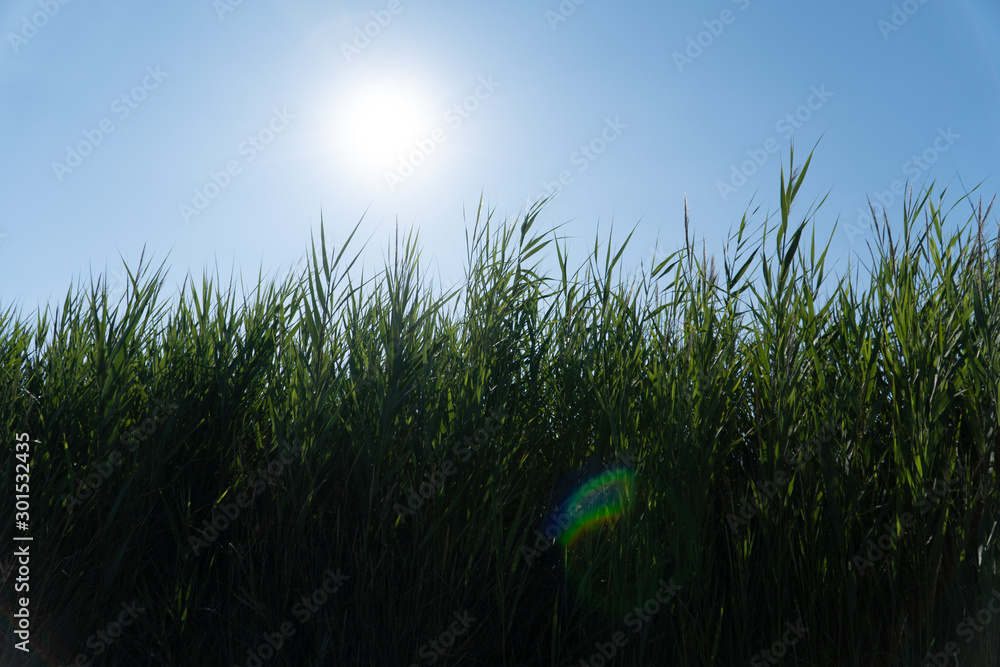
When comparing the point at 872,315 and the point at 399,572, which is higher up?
the point at 399,572

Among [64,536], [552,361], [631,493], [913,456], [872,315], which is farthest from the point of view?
[552,361]

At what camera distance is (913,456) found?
2115 mm

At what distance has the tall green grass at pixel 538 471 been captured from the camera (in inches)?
84.3

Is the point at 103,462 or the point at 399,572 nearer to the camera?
the point at 399,572

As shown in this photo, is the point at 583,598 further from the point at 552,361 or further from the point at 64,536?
the point at 64,536

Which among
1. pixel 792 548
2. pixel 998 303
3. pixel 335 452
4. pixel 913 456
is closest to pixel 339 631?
pixel 335 452

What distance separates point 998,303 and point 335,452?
8.59 ft

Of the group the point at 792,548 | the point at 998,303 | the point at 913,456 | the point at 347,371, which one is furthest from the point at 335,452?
the point at 998,303

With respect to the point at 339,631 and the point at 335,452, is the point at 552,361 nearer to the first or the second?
the point at 335,452

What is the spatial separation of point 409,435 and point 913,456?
6.04 feet

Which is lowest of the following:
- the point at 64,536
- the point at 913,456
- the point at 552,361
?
the point at 913,456

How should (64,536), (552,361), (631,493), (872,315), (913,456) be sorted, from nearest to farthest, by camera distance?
(913,456)
(631,493)
(872,315)
(64,536)
(552,361)

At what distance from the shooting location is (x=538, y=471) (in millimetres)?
2750

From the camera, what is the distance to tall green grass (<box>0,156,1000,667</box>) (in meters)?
2.14
